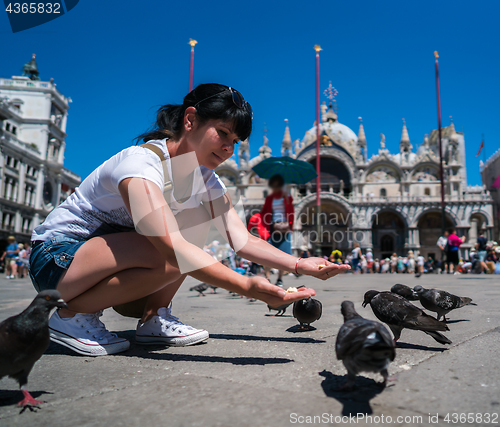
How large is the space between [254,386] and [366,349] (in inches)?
15.7

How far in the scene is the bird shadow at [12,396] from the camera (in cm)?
117

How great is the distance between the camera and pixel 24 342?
1.19 m

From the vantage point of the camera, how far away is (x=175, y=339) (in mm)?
1964

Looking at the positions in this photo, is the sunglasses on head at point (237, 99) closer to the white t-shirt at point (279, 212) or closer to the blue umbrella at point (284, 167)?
the white t-shirt at point (279, 212)

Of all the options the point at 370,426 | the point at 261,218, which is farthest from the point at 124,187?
the point at 261,218

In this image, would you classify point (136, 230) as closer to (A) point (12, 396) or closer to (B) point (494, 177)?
(A) point (12, 396)

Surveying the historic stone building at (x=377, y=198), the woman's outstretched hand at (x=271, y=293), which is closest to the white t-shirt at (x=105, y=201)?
the woman's outstretched hand at (x=271, y=293)

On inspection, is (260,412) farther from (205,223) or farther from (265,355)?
(205,223)

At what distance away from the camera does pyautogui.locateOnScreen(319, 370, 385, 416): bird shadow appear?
1075 mm

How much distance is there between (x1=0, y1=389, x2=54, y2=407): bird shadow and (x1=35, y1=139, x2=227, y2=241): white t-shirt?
0.75m

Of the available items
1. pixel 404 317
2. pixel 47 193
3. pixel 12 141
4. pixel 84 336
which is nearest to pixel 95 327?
pixel 84 336

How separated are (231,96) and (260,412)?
4.34 ft

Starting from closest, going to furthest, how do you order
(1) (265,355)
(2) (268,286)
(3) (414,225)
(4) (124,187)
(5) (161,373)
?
1. (2) (268,286)
2. (5) (161,373)
3. (4) (124,187)
4. (1) (265,355)
5. (3) (414,225)

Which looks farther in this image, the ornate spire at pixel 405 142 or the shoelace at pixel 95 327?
the ornate spire at pixel 405 142
